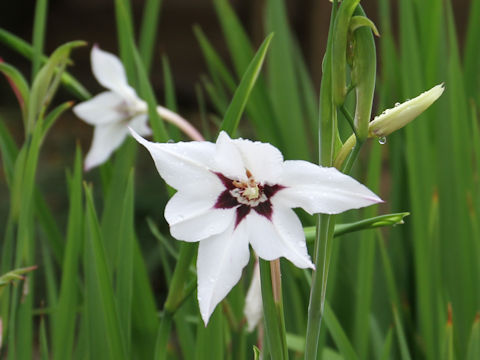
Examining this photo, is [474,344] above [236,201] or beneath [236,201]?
beneath

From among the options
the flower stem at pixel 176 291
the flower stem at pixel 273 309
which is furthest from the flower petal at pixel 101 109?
the flower stem at pixel 273 309

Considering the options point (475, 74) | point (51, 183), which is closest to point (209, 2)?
point (51, 183)

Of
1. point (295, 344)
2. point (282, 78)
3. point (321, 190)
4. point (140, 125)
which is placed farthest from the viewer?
point (282, 78)

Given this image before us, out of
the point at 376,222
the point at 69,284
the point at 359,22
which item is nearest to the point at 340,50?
the point at 359,22

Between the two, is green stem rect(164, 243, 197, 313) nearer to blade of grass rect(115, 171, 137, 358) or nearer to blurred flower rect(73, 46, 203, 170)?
blade of grass rect(115, 171, 137, 358)

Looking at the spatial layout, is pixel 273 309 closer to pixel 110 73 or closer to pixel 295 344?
pixel 295 344

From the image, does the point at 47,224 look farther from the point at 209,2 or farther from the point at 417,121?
the point at 209,2

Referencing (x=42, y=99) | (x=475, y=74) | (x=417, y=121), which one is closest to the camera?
(x=42, y=99)
